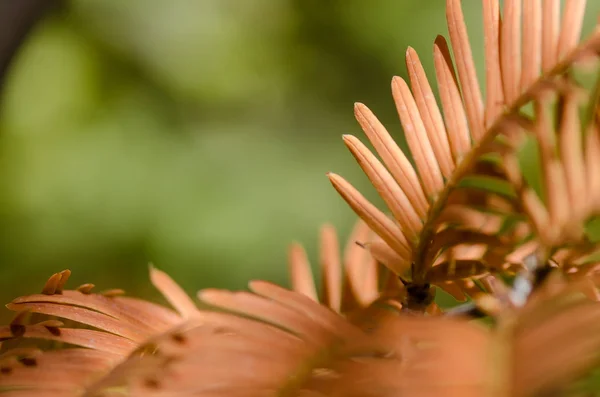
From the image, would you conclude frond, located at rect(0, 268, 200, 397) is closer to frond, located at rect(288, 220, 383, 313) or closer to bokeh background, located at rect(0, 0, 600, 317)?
frond, located at rect(288, 220, 383, 313)

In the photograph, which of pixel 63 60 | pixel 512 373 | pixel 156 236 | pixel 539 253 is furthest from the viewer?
pixel 63 60

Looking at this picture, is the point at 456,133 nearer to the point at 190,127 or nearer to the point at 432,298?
the point at 432,298

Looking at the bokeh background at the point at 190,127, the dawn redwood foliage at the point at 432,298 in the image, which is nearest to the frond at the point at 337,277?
the dawn redwood foliage at the point at 432,298

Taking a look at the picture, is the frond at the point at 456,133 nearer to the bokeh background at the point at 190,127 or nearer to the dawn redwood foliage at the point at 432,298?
the dawn redwood foliage at the point at 432,298

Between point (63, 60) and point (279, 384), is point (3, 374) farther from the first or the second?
point (63, 60)

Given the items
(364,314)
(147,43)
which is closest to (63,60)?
(147,43)

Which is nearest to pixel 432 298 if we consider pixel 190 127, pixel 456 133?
pixel 456 133

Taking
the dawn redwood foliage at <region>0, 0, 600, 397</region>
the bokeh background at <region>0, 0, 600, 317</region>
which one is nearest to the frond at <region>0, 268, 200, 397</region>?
the dawn redwood foliage at <region>0, 0, 600, 397</region>
